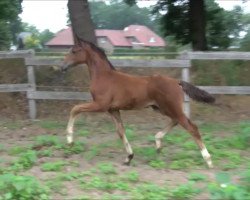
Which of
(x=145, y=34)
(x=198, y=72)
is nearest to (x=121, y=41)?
(x=145, y=34)

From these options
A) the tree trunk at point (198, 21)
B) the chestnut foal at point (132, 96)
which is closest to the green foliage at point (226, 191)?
the chestnut foal at point (132, 96)

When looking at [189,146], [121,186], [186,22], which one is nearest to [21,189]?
[121,186]

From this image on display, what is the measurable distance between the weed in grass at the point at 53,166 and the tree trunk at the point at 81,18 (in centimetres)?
576

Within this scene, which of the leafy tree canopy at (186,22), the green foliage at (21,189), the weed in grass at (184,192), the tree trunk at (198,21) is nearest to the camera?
the green foliage at (21,189)

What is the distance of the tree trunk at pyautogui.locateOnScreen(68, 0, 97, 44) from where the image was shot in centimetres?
1152

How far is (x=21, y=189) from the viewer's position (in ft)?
16.3

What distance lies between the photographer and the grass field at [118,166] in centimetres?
514

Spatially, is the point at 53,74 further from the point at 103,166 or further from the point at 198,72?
the point at 103,166

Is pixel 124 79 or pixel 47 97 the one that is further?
pixel 47 97

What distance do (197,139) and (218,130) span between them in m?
2.60

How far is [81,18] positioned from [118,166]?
6.04 meters

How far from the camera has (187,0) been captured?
54.0 feet

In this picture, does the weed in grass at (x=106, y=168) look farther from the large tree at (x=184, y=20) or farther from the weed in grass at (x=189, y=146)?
the large tree at (x=184, y=20)

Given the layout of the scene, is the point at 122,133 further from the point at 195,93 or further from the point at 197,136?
the point at 195,93
